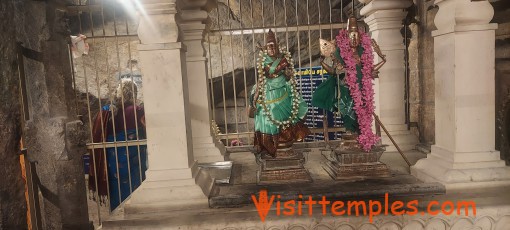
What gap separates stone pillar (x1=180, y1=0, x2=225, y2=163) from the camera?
537 centimetres

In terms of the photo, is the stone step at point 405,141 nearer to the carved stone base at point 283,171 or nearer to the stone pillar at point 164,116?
the carved stone base at point 283,171

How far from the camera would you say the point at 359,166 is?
4.34 metres

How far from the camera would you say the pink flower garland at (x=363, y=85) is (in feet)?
14.5

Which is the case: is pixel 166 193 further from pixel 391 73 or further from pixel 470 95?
pixel 391 73

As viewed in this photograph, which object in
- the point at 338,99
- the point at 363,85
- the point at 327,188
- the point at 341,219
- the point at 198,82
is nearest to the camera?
the point at 341,219

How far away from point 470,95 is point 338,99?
1.39 meters

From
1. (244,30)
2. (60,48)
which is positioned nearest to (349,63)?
(244,30)

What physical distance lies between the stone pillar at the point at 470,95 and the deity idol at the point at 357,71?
80 centimetres

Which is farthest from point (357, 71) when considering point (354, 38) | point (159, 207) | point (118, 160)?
point (118, 160)

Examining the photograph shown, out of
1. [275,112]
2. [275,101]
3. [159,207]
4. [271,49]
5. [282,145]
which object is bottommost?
[159,207]

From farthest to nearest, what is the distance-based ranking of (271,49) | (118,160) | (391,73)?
1. (118,160)
2. (391,73)
3. (271,49)

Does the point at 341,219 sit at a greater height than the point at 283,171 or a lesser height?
lesser

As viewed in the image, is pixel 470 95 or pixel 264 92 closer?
pixel 470 95

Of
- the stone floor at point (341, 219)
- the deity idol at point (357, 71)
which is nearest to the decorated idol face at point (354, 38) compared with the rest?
the deity idol at point (357, 71)
